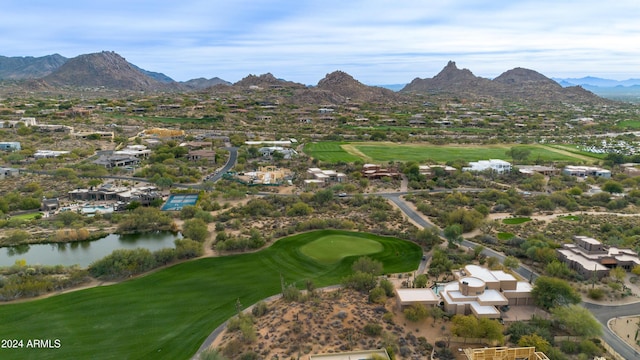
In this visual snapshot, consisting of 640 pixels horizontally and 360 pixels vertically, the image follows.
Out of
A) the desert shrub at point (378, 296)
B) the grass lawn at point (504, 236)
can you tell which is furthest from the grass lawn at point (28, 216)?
the grass lawn at point (504, 236)

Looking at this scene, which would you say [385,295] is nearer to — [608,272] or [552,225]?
[608,272]

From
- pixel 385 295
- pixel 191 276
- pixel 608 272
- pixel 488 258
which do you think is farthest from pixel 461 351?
pixel 191 276

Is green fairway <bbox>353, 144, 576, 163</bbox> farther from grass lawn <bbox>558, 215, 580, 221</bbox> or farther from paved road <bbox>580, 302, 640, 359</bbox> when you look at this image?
paved road <bbox>580, 302, 640, 359</bbox>

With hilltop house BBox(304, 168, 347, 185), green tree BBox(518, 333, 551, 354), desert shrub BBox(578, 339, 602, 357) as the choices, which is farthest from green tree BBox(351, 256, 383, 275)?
hilltop house BBox(304, 168, 347, 185)

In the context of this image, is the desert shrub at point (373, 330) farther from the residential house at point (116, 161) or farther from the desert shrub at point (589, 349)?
the residential house at point (116, 161)

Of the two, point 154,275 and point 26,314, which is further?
point 154,275
